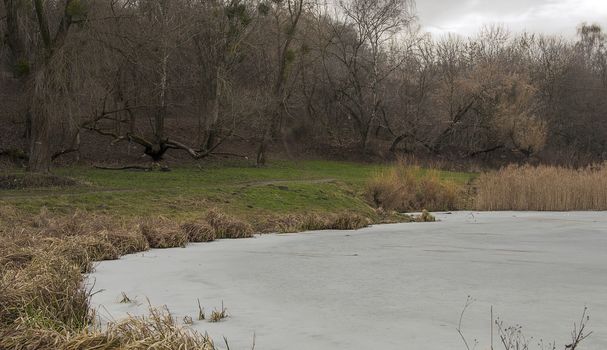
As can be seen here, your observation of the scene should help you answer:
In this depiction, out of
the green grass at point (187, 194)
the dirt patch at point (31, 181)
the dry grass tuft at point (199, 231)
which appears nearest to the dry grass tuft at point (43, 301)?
the dry grass tuft at point (199, 231)

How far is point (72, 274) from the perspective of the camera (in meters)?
6.30

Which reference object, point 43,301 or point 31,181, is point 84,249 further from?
point 31,181

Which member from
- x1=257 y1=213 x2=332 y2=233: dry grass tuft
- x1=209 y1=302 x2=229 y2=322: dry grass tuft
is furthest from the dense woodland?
x1=209 y1=302 x2=229 y2=322: dry grass tuft

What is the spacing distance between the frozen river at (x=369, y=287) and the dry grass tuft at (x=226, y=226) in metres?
0.74

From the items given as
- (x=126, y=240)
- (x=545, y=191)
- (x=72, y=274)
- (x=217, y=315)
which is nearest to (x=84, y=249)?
(x=126, y=240)

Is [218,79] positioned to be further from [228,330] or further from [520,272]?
[228,330]

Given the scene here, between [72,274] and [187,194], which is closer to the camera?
[72,274]

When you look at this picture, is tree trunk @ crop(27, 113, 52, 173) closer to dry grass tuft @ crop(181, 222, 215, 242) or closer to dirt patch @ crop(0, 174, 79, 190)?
dirt patch @ crop(0, 174, 79, 190)

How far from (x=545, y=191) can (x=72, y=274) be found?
674 inches

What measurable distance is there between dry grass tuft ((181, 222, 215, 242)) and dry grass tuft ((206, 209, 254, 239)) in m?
0.31

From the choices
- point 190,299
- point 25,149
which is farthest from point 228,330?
point 25,149

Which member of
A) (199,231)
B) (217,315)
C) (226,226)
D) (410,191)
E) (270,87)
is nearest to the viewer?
(217,315)

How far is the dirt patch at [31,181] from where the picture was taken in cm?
1700

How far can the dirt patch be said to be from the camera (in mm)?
17000
